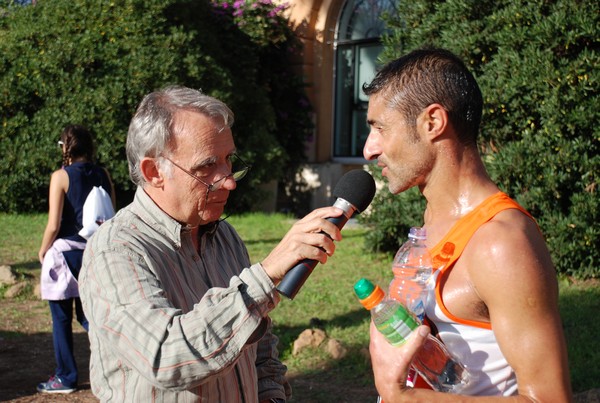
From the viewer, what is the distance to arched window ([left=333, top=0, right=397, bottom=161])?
531 inches

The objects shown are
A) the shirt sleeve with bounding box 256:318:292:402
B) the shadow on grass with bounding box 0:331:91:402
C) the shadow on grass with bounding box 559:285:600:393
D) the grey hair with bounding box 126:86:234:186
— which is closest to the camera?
the grey hair with bounding box 126:86:234:186

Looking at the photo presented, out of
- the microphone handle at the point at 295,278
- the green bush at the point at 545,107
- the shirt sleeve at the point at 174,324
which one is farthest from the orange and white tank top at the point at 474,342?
A: the green bush at the point at 545,107

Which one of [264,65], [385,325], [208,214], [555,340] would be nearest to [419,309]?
[385,325]

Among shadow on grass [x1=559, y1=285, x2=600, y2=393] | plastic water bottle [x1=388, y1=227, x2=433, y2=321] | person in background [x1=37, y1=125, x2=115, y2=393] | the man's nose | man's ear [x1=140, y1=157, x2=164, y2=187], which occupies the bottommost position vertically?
shadow on grass [x1=559, y1=285, x2=600, y2=393]

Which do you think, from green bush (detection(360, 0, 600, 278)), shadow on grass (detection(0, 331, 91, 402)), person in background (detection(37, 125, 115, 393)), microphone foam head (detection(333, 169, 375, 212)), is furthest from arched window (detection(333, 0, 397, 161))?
microphone foam head (detection(333, 169, 375, 212))

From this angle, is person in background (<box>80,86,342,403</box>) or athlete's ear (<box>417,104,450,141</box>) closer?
person in background (<box>80,86,342,403</box>)

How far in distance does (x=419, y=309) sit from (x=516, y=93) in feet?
18.1

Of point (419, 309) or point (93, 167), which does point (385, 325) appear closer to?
point (419, 309)

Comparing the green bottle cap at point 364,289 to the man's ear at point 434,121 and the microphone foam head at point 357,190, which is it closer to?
the microphone foam head at point 357,190

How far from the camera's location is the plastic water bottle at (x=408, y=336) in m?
2.05

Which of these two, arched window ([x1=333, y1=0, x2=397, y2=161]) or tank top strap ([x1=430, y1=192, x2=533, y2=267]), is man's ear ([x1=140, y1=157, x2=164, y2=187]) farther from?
arched window ([x1=333, y1=0, x2=397, y2=161])

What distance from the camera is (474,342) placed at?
219 cm

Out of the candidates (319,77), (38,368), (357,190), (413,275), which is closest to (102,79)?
(319,77)

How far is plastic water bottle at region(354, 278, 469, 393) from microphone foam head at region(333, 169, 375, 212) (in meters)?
0.39
